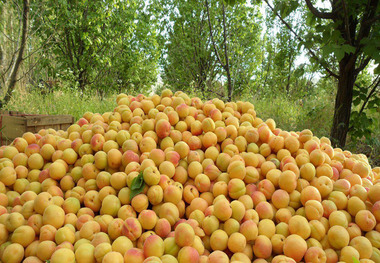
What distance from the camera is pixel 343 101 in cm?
333

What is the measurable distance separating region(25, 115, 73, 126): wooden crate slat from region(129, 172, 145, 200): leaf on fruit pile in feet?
6.89

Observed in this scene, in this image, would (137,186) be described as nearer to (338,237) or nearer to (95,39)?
(338,237)

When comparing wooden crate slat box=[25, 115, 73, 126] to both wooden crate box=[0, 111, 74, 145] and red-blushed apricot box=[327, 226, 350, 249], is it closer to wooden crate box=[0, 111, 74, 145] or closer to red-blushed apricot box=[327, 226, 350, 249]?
wooden crate box=[0, 111, 74, 145]

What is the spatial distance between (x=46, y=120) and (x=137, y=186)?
87.9 inches

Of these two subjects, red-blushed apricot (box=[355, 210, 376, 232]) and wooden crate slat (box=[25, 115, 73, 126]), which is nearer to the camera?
red-blushed apricot (box=[355, 210, 376, 232])

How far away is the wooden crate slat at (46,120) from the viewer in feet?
9.31

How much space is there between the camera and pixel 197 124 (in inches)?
66.9

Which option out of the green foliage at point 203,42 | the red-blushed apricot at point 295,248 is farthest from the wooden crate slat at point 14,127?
the green foliage at point 203,42

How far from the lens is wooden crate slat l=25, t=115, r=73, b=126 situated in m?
2.84

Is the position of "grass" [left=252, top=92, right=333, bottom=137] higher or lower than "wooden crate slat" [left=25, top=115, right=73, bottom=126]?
higher

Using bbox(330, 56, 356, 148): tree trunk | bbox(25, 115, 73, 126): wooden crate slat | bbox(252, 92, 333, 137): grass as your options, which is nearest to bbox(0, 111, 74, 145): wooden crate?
bbox(25, 115, 73, 126): wooden crate slat

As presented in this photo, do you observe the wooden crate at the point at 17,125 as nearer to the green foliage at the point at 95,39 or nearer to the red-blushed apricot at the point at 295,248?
the red-blushed apricot at the point at 295,248

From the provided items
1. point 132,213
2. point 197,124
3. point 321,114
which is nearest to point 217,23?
point 321,114

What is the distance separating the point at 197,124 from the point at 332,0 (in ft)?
9.37
